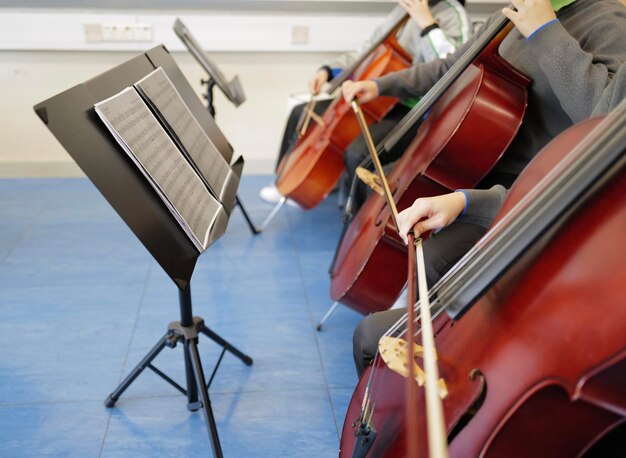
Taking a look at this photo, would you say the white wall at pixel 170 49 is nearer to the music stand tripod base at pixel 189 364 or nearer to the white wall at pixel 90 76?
the white wall at pixel 90 76

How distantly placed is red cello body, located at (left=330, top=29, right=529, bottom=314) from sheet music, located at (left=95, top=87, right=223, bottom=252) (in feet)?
1.58

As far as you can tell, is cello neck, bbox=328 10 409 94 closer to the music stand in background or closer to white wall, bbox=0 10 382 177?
the music stand in background

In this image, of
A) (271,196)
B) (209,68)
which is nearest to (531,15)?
(209,68)

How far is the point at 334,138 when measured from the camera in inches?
84.7

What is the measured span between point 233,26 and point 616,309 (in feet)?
8.58

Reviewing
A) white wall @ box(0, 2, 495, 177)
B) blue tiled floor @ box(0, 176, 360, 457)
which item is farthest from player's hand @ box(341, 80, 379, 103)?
white wall @ box(0, 2, 495, 177)

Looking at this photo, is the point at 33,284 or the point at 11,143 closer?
the point at 33,284

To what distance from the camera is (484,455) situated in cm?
71

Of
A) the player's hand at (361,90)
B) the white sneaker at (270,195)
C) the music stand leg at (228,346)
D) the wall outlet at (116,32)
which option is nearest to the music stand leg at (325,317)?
the music stand leg at (228,346)

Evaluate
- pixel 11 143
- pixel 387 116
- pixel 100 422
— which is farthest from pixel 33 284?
pixel 387 116

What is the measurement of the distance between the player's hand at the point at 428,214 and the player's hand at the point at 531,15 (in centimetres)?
44

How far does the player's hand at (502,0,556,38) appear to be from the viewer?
47.8 inches

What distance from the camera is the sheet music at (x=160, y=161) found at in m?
0.96

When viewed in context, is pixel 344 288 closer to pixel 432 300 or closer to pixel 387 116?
pixel 432 300
